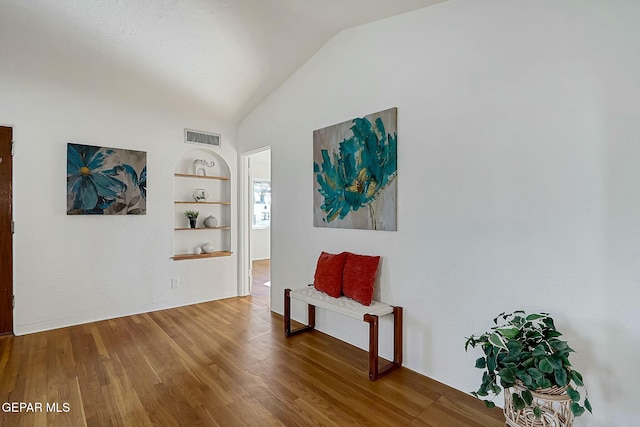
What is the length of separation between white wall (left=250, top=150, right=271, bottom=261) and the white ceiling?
4.29 meters

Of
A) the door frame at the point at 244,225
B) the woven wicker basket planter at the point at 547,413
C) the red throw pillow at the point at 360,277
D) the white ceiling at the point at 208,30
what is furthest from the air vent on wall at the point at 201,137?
the woven wicker basket planter at the point at 547,413

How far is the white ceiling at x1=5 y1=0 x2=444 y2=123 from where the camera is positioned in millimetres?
2295

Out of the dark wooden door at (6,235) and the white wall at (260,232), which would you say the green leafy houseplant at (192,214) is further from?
the white wall at (260,232)

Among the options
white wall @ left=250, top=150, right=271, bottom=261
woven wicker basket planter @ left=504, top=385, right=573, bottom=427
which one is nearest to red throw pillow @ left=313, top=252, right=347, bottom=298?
woven wicker basket planter @ left=504, top=385, right=573, bottom=427

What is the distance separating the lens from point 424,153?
2309mm

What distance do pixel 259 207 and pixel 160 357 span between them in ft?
18.5

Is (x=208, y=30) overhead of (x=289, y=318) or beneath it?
overhead

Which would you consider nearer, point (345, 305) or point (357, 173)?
point (345, 305)

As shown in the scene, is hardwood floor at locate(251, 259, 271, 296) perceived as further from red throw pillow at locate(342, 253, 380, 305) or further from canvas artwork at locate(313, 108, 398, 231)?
red throw pillow at locate(342, 253, 380, 305)

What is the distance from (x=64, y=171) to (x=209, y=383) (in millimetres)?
2709

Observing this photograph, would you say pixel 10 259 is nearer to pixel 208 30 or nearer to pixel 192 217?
pixel 192 217

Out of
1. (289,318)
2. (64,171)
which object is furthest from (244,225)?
(64,171)

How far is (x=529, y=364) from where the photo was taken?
4.69ft

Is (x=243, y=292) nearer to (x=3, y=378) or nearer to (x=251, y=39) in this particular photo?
(x=3, y=378)
